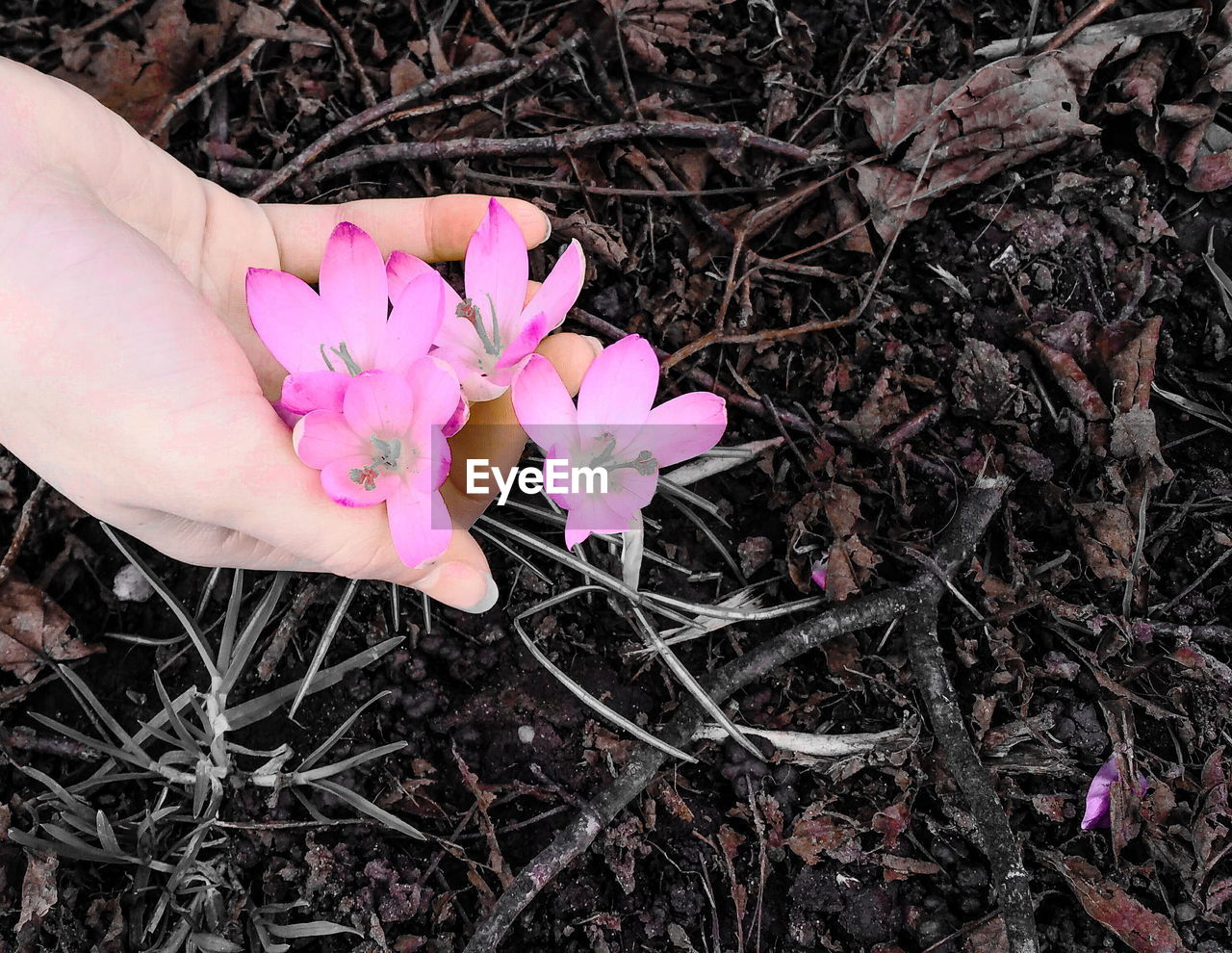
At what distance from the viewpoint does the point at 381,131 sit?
193cm

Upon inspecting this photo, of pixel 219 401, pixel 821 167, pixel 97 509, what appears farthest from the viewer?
pixel 821 167

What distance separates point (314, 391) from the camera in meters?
1.20

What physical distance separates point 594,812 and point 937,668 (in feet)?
2.23

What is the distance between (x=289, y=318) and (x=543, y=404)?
0.40 meters

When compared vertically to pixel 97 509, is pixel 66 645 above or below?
below

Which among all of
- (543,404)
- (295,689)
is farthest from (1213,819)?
(295,689)

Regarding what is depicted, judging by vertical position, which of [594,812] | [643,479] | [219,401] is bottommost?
[594,812]

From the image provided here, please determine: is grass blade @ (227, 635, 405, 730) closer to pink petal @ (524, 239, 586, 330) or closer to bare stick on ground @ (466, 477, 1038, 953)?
bare stick on ground @ (466, 477, 1038, 953)

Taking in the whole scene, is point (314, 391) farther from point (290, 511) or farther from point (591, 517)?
point (591, 517)

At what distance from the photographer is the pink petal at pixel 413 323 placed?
4.09ft

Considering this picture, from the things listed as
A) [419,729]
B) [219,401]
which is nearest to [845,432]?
[419,729]

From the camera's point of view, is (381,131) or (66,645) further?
(381,131)

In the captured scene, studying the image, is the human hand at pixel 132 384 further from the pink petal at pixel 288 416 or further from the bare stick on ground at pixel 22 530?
the bare stick on ground at pixel 22 530

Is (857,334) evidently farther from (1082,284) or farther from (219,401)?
(219,401)
